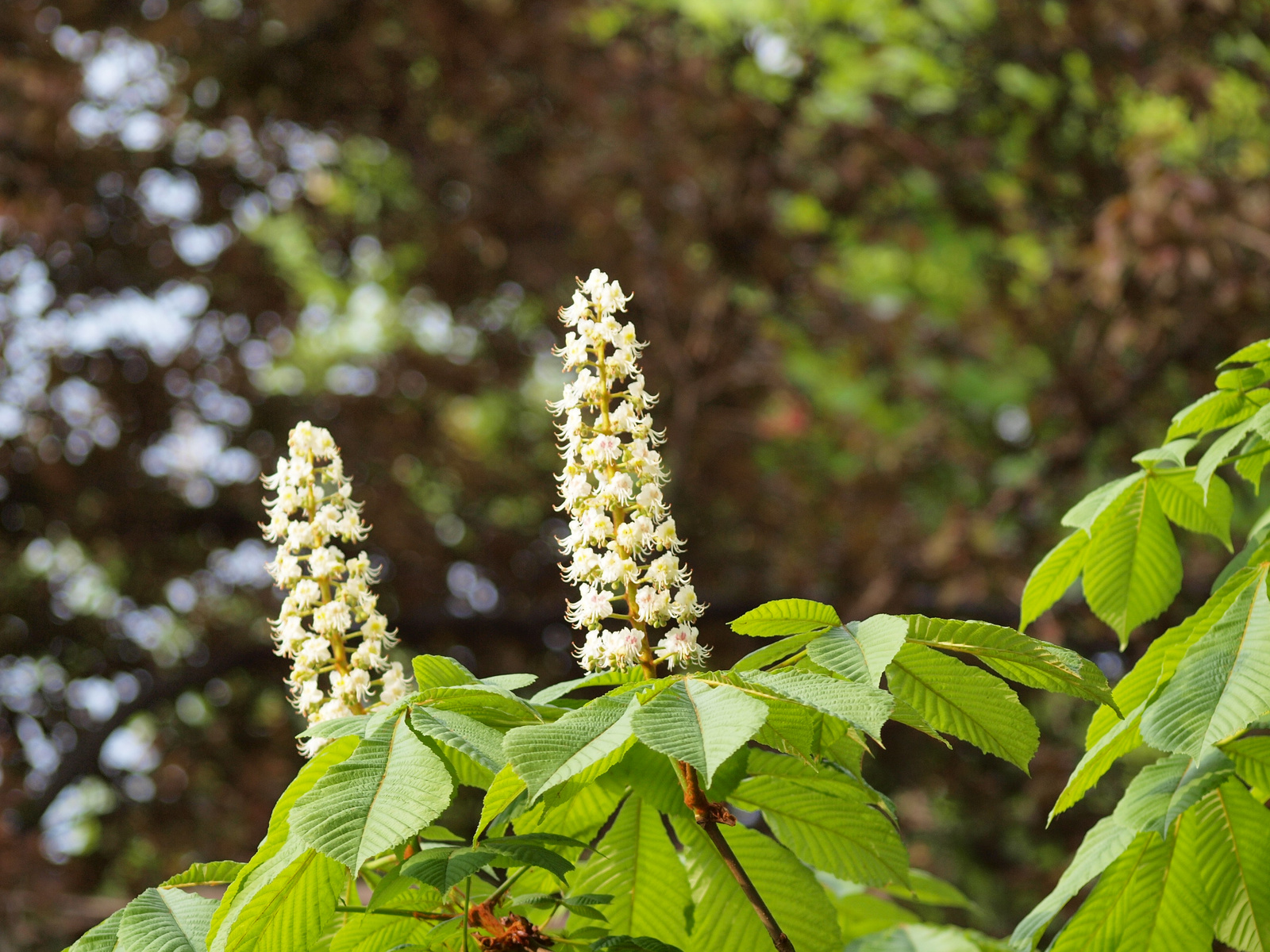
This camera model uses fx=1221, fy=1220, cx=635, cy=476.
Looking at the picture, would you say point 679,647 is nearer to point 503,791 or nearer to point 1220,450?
point 503,791

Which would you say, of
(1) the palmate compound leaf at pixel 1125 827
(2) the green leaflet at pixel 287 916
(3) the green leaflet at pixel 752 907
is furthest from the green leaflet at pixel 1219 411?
(2) the green leaflet at pixel 287 916

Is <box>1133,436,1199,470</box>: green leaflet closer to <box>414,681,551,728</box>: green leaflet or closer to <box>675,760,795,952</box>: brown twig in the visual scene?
<box>675,760,795,952</box>: brown twig

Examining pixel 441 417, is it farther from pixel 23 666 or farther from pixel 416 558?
pixel 23 666

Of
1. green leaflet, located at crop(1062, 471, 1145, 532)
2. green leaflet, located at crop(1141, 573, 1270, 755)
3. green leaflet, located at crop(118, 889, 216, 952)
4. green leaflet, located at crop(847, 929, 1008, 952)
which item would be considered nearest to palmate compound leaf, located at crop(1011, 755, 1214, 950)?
green leaflet, located at crop(1141, 573, 1270, 755)

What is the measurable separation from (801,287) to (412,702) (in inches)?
259

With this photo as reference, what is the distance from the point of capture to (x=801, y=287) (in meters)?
7.59

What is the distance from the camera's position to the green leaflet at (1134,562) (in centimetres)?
189

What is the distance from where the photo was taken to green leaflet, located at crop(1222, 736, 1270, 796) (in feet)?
4.93

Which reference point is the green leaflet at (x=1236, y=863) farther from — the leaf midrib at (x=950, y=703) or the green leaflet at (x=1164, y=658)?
the leaf midrib at (x=950, y=703)

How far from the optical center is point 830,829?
1.50 m

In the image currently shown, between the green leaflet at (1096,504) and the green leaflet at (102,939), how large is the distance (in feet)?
4.33

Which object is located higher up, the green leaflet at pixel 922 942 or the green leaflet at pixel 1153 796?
the green leaflet at pixel 1153 796

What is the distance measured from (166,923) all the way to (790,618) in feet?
2.49

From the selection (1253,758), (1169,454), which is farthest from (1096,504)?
(1253,758)
